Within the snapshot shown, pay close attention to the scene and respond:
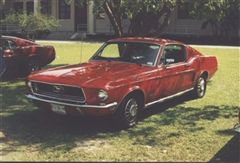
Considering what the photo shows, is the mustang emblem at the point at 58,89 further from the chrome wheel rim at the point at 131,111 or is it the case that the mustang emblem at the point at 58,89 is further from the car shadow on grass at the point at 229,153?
the car shadow on grass at the point at 229,153

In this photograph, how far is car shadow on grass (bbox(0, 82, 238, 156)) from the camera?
708cm

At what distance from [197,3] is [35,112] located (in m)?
5.17

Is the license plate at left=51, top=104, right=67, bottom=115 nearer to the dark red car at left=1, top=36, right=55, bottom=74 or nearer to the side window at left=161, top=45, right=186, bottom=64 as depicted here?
the side window at left=161, top=45, right=186, bottom=64

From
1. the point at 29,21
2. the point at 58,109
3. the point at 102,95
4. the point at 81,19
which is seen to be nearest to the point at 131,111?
the point at 102,95

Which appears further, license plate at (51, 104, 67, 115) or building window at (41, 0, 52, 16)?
building window at (41, 0, 52, 16)

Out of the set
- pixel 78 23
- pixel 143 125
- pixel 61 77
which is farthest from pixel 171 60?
pixel 78 23

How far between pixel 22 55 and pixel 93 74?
6640mm

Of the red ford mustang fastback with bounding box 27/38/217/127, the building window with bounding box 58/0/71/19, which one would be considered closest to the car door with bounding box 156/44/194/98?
the red ford mustang fastback with bounding box 27/38/217/127

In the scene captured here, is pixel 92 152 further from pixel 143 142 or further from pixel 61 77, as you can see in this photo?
pixel 61 77

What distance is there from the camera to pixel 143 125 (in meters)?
8.20

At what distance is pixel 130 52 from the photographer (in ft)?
29.9

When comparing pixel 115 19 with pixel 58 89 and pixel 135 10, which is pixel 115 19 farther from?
pixel 58 89

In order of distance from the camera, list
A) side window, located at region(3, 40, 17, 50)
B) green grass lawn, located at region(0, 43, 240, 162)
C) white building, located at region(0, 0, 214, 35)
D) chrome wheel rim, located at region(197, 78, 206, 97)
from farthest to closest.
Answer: white building, located at region(0, 0, 214, 35) < side window, located at region(3, 40, 17, 50) < chrome wheel rim, located at region(197, 78, 206, 97) < green grass lawn, located at region(0, 43, 240, 162)

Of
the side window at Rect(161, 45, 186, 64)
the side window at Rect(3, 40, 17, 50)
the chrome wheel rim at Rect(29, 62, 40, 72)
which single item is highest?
the side window at Rect(161, 45, 186, 64)
